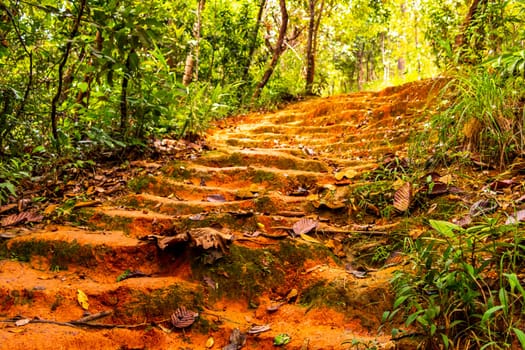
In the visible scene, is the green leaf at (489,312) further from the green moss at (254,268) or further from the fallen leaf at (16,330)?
the fallen leaf at (16,330)

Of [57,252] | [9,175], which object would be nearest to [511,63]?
[57,252]

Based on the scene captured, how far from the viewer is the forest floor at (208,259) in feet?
4.94

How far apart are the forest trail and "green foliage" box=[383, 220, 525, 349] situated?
6.1 inches

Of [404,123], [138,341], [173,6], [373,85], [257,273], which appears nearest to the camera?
[138,341]

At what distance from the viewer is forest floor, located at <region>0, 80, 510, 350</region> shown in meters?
1.50

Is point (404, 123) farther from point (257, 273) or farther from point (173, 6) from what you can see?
point (173, 6)

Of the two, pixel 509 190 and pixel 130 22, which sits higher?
pixel 130 22

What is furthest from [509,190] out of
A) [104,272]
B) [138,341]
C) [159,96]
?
[159,96]

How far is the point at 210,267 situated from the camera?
1.81m

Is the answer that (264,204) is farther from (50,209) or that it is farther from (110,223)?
(50,209)

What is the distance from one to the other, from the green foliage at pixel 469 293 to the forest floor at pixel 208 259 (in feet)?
0.37

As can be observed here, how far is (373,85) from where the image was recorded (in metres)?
9.90

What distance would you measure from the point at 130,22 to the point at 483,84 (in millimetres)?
2061

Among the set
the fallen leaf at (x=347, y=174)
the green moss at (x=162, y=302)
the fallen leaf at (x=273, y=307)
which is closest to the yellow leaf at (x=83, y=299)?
the green moss at (x=162, y=302)
